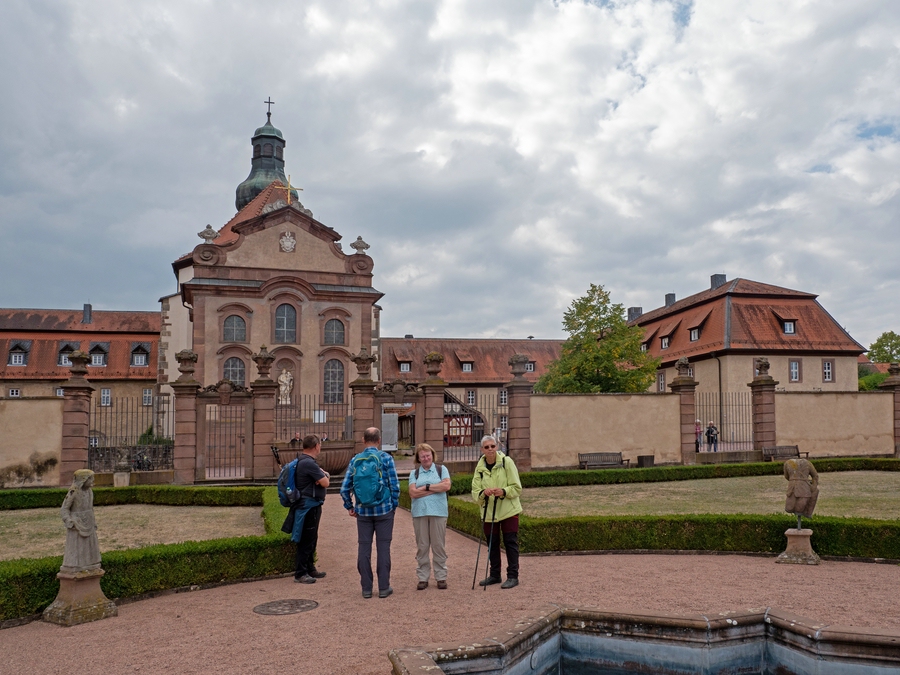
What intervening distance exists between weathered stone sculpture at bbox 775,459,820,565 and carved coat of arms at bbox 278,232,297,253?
29651 millimetres

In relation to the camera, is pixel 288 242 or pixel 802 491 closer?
pixel 802 491

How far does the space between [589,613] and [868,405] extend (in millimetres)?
24012

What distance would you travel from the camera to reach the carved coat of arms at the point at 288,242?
35.5 m

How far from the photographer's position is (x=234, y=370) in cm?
3341

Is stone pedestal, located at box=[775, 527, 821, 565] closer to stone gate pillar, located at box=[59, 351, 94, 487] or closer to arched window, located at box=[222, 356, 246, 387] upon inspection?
stone gate pillar, located at box=[59, 351, 94, 487]

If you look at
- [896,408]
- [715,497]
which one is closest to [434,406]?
[715,497]

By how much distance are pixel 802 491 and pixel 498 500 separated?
14.7ft

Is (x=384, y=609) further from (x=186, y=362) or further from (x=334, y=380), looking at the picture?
(x=334, y=380)

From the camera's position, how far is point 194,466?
65.0 ft

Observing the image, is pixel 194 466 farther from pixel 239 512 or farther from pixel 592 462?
pixel 592 462

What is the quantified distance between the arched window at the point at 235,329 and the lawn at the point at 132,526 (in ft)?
55.5

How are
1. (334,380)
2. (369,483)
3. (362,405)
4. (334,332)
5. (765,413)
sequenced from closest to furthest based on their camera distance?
1. (369,483)
2. (362,405)
3. (765,413)
4. (334,380)
5. (334,332)

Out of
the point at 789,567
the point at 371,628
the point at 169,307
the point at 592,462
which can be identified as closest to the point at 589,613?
the point at 371,628

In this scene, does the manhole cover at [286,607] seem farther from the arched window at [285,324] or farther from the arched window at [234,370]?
the arched window at [285,324]
